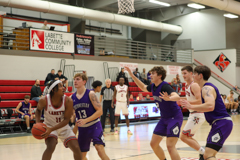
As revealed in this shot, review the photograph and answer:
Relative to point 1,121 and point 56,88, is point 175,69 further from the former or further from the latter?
point 56,88

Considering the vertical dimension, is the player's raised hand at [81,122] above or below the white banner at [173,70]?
below

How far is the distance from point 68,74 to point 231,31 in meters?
16.5

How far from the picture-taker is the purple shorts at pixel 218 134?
4.26 m

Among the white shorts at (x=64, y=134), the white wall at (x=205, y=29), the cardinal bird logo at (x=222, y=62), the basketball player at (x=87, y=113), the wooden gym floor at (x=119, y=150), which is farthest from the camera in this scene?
the white wall at (x=205, y=29)

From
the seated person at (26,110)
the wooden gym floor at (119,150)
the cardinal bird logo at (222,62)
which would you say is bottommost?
the wooden gym floor at (119,150)

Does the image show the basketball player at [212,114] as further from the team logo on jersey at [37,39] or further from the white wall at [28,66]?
the team logo on jersey at [37,39]

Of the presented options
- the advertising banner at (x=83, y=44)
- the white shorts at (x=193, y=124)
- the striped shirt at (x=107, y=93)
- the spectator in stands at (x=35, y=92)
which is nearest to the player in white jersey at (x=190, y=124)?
the white shorts at (x=193, y=124)

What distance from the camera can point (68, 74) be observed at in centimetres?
1712

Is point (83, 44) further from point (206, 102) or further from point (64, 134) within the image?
point (206, 102)

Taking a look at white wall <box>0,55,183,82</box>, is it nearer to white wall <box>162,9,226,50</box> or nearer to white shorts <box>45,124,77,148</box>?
white shorts <box>45,124,77,148</box>

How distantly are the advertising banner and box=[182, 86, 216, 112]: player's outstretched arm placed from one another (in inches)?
523

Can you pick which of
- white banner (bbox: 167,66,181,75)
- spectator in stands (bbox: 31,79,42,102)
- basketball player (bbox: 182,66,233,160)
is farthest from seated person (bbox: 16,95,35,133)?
white banner (bbox: 167,66,181,75)

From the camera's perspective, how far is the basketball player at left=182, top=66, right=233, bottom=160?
4176 millimetres

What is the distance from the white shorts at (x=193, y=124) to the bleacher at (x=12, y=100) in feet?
25.4
